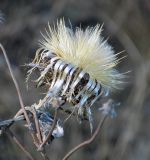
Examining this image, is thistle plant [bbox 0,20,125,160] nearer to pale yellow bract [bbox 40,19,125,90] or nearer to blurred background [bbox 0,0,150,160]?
pale yellow bract [bbox 40,19,125,90]

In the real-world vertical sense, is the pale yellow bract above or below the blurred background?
below

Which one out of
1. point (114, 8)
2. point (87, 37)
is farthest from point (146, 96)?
point (87, 37)

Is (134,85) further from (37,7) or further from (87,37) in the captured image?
(87,37)

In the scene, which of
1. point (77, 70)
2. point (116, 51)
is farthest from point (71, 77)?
point (116, 51)

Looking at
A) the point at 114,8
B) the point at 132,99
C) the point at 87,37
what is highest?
the point at 114,8

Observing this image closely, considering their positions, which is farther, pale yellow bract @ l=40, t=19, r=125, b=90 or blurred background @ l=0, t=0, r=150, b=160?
blurred background @ l=0, t=0, r=150, b=160

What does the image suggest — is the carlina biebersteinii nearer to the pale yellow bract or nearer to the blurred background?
the pale yellow bract

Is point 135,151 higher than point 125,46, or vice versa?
point 125,46

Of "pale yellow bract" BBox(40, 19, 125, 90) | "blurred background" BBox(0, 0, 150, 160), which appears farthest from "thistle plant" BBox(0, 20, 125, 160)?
"blurred background" BBox(0, 0, 150, 160)
